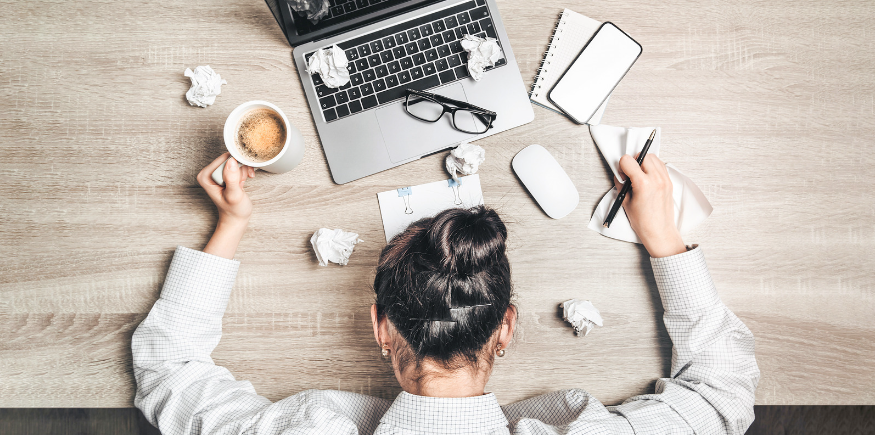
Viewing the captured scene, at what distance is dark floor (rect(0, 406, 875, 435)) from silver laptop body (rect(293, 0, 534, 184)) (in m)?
1.05

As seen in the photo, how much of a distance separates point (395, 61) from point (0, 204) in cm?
86


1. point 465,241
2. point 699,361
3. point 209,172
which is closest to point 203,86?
point 209,172

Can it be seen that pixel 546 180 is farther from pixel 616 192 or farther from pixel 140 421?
pixel 140 421

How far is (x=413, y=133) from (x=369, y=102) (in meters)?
0.11

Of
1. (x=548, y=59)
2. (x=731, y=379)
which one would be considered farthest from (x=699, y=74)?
(x=731, y=379)

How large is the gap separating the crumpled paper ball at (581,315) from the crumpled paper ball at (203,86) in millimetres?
837

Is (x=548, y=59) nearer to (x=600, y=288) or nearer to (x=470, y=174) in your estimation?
(x=470, y=174)

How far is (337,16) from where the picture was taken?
0.84 m

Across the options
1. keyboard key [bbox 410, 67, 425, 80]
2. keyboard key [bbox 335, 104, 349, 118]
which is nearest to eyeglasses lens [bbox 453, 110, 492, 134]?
keyboard key [bbox 410, 67, 425, 80]

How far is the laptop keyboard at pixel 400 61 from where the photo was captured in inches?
33.8

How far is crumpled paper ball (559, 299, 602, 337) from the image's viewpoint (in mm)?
834

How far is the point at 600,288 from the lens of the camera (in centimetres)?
88

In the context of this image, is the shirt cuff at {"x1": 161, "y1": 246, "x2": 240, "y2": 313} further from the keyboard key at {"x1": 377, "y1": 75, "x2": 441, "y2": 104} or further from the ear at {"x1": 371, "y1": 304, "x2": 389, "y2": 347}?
the keyboard key at {"x1": 377, "y1": 75, "x2": 441, "y2": 104}

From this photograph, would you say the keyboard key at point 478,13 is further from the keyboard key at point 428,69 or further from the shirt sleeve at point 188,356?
the shirt sleeve at point 188,356
